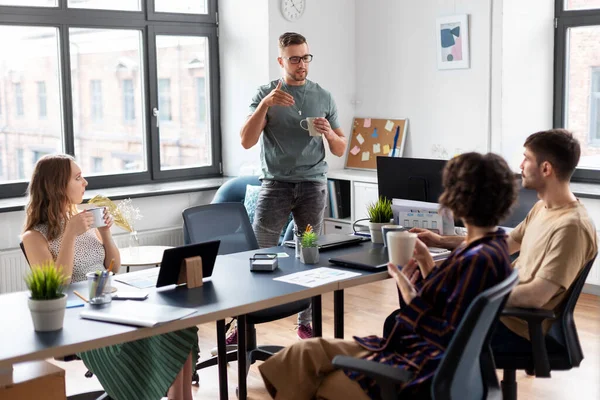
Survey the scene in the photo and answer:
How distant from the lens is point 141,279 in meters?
3.10

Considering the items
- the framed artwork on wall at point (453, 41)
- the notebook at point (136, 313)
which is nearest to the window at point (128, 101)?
the framed artwork on wall at point (453, 41)

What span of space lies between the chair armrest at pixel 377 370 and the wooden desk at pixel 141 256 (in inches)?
99.7

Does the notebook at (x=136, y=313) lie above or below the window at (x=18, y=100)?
below

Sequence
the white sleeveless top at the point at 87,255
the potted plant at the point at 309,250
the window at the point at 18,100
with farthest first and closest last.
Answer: the window at the point at 18,100
the white sleeveless top at the point at 87,255
the potted plant at the point at 309,250

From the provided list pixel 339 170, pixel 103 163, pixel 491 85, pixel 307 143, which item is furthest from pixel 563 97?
pixel 103 163

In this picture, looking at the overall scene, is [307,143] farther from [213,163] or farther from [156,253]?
[213,163]

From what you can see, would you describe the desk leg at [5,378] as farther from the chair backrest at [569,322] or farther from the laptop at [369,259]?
the chair backrest at [569,322]

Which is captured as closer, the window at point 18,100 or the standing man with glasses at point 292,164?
the standing man with glasses at point 292,164

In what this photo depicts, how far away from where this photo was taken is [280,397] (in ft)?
8.30

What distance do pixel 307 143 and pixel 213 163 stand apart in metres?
2.42

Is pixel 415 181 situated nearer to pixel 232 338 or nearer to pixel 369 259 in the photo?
pixel 369 259

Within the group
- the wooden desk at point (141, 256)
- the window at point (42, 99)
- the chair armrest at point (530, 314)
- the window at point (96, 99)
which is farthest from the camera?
the window at point (96, 99)

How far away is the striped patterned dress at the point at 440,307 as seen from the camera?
7.57ft

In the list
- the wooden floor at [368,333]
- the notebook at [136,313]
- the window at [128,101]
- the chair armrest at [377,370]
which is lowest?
the wooden floor at [368,333]
